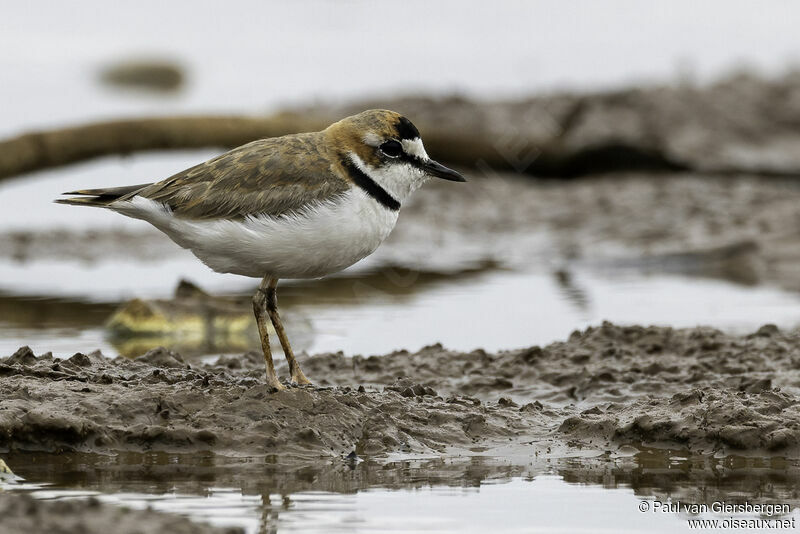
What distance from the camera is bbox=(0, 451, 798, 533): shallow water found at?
5191 mm

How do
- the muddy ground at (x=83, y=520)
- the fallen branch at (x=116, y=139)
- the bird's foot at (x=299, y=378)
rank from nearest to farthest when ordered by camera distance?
1. the muddy ground at (x=83, y=520)
2. the bird's foot at (x=299, y=378)
3. the fallen branch at (x=116, y=139)

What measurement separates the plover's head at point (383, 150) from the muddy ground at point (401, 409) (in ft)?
3.86

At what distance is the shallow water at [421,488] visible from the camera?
5.19 meters

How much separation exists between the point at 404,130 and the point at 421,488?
6.95ft

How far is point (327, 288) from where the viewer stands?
12.3m

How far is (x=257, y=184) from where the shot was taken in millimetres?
6773

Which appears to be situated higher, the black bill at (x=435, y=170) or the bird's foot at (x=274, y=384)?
the black bill at (x=435, y=170)

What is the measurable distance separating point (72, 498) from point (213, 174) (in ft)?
7.33

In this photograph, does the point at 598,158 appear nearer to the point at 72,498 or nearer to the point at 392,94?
the point at 392,94

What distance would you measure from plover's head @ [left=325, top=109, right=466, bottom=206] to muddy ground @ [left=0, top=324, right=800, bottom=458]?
118 cm

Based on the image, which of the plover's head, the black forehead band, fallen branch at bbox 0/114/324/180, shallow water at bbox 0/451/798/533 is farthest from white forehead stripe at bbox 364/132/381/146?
fallen branch at bbox 0/114/324/180

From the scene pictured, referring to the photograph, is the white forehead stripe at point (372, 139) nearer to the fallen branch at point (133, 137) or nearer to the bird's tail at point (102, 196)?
the bird's tail at point (102, 196)

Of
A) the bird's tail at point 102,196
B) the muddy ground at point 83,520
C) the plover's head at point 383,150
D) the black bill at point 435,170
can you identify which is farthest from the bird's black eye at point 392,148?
the muddy ground at point 83,520

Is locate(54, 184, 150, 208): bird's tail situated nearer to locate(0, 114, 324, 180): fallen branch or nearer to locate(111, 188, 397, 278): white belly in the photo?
locate(111, 188, 397, 278): white belly
